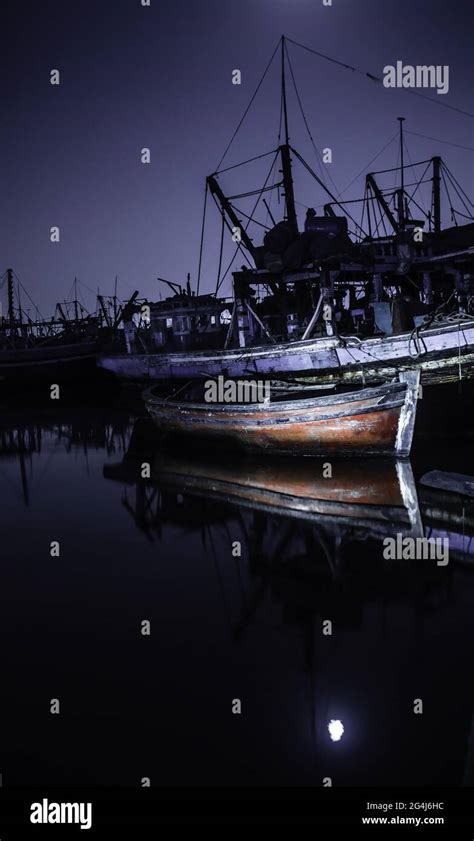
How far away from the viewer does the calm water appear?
4102 mm

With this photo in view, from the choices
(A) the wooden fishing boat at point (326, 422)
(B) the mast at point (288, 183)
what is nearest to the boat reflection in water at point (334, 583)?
(A) the wooden fishing boat at point (326, 422)

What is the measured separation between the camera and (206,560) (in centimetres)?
809

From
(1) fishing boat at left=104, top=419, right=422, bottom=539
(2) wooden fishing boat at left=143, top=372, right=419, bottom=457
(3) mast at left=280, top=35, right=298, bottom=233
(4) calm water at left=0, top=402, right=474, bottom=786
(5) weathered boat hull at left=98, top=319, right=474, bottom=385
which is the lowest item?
(4) calm water at left=0, top=402, right=474, bottom=786

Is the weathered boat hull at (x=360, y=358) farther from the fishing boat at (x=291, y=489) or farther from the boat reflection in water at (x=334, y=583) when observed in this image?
the boat reflection in water at (x=334, y=583)

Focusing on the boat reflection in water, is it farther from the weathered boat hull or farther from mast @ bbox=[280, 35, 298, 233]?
mast @ bbox=[280, 35, 298, 233]

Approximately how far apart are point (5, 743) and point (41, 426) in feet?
65.6

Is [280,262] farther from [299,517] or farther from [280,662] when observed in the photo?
[280,662]

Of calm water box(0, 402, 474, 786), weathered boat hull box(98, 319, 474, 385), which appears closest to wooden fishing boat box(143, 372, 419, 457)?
calm water box(0, 402, 474, 786)

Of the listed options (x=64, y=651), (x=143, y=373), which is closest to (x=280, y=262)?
(x=143, y=373)

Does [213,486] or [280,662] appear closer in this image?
[280,662]

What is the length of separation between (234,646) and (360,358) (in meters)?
11.6

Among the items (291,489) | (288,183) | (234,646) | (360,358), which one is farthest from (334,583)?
(288,183)

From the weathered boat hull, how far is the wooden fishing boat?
2456 mm

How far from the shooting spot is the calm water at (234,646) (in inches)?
161
